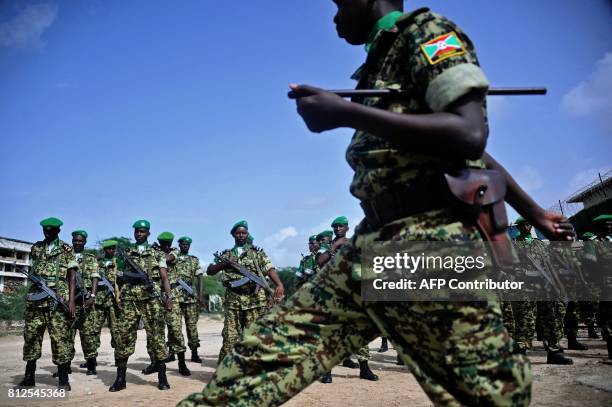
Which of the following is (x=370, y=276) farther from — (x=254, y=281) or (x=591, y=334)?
(x=591, y=334)

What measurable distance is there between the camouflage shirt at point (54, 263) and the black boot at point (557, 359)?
284 inches

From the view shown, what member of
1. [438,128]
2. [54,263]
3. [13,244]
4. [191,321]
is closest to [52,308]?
[54,263]

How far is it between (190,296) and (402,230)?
883 cm

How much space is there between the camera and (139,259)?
24.3ft

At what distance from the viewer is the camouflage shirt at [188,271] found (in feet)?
31.4

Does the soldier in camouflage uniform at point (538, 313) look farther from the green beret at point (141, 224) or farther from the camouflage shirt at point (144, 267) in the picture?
the green beret at point (141, 224)

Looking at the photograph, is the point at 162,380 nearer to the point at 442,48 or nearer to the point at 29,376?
the point at 29,376

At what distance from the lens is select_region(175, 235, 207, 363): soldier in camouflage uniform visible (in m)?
8.98

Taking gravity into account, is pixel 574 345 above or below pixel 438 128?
below

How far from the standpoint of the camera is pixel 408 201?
57.9 inches

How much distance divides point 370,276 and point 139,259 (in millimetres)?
6615

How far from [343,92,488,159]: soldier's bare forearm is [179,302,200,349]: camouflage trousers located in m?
8.42

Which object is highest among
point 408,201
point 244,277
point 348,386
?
point 408,201

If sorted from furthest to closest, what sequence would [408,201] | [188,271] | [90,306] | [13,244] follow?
1. [13,244]
2. [188,271]
3. [90,306]
4. [408,201]
